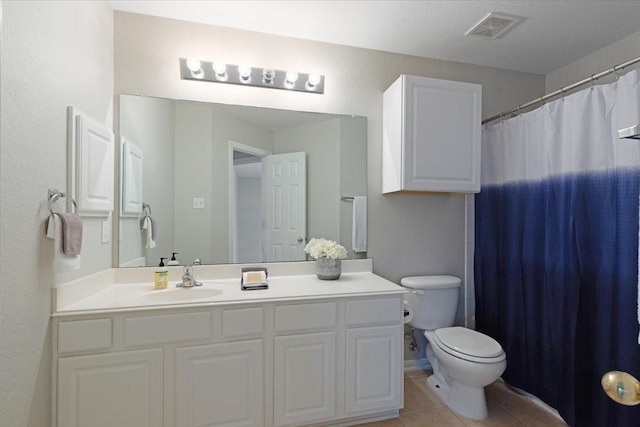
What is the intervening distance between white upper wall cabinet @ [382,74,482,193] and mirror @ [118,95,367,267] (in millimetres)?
333

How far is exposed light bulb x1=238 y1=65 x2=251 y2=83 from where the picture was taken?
83.7 inches

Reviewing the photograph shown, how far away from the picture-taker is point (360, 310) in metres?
1.80

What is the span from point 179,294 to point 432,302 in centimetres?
172

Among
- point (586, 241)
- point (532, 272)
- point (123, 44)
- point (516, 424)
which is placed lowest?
point (516, 424)

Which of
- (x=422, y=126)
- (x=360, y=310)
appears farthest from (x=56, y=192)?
(x=422, y=126)

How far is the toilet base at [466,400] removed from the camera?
6.31 feet

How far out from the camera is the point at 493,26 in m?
2.11

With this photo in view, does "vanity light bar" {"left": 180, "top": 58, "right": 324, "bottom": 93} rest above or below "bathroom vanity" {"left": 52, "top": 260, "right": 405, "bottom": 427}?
above

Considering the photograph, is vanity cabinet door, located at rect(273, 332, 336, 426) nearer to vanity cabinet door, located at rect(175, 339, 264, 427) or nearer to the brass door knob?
vanity cabinet door, located at rect(175, 339, 264, 427)

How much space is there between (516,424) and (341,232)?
156 centimetres

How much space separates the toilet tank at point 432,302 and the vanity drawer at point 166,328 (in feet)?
4.72

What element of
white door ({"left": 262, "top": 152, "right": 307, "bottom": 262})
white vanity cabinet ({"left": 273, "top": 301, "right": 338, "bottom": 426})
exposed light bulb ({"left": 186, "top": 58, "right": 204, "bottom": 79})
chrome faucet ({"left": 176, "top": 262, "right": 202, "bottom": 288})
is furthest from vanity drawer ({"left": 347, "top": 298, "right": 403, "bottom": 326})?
exposed light bulb ({"left": 186, "top": 58, "right": 204, "bottom": 79})

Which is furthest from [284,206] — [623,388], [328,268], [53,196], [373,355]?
[623,388]

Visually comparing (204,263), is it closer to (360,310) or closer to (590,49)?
(360,310)
